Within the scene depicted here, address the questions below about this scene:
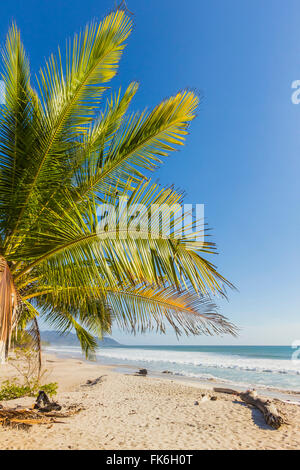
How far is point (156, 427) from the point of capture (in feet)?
21.8

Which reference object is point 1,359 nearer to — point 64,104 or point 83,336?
point 64,104

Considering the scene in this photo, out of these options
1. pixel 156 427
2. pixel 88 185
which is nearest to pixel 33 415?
pixel 156 427

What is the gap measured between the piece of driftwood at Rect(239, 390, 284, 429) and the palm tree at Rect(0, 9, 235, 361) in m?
4.74

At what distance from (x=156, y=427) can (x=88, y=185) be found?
545 cm

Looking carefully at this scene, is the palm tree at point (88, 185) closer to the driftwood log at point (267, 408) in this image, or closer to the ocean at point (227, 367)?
the driftwood log at point (267, 408)

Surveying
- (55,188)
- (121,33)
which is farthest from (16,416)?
(121,33)

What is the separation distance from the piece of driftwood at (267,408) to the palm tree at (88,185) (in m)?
4.74

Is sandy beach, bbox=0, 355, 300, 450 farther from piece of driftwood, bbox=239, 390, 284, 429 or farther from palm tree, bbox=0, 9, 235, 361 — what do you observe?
palm tree, bbox=0, 9, 235, 361

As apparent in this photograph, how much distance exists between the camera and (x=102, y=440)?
543 cm

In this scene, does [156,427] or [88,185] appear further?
[156,427]

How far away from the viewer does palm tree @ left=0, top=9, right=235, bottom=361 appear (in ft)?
11.9

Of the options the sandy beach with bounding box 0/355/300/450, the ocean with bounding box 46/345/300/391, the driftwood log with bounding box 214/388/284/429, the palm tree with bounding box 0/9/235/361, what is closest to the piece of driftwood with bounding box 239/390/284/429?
the driftwood log with bounding box 214/388/284/429

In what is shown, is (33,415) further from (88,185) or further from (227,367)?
(227,367)

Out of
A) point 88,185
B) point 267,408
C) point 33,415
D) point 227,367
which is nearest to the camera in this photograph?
point 88,185
